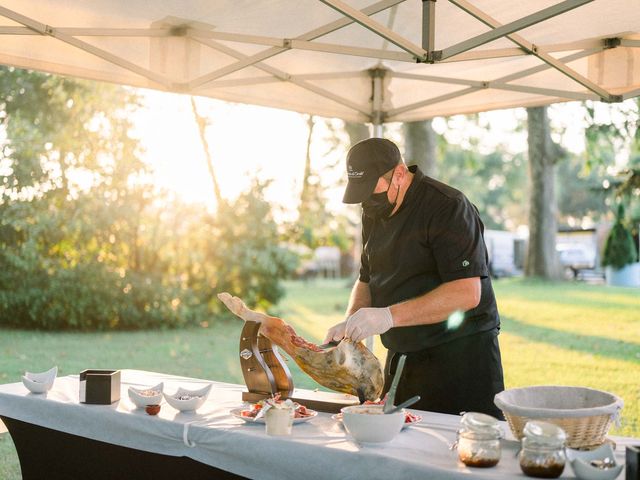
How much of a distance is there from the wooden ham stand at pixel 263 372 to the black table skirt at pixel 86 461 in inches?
15.5

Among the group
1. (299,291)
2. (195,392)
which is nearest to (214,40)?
(195,392)

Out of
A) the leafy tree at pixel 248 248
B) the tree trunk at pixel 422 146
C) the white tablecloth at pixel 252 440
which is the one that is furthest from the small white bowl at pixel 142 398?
the leafy tree at pixel 248 248

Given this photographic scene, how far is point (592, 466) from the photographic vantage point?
5.97ft

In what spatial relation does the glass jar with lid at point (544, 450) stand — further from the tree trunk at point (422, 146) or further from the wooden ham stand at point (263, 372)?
the tree trunk at point (422, 146)

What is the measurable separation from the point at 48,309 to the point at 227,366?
142 inches

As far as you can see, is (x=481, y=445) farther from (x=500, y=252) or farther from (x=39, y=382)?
(x=500, y=252)

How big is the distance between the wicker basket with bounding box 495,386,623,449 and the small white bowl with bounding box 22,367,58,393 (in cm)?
179

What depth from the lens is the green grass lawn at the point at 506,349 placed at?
28.5 ft

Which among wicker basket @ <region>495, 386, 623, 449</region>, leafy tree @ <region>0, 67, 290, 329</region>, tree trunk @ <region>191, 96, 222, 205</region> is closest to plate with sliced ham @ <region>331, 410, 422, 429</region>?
wicker basket @ <region>495, 386, 623, 449</region>

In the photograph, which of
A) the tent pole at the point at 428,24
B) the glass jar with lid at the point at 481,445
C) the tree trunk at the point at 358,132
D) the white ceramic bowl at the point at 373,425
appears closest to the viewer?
the glass jar with lid at the point at 481,445

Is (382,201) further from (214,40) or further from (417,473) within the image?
(214,40)

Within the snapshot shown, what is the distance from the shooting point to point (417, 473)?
196 centimetres

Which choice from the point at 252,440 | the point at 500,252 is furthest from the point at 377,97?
the point at 500,252

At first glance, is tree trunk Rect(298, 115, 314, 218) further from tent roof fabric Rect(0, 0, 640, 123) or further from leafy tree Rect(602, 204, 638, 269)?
tent roof fabric Rect(0, 0, 640, 123)
